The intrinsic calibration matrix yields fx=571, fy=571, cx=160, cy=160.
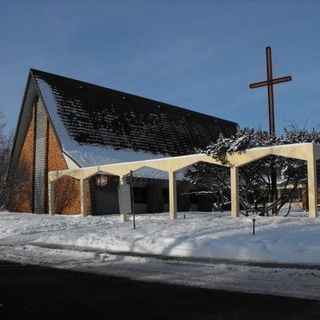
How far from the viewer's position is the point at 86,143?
3541 cm

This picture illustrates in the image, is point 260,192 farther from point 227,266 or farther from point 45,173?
point 45,173

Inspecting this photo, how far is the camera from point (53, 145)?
3638 cm

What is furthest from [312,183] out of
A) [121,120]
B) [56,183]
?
[121,120]

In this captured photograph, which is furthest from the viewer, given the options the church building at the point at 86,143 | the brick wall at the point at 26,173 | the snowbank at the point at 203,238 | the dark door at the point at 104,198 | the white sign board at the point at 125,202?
the brick wall at the point at 26,173

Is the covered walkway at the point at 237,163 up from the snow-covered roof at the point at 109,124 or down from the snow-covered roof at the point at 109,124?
down

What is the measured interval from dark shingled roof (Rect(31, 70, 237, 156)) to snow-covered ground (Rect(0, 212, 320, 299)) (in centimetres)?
1501

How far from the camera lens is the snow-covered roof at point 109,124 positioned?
35.2 metres

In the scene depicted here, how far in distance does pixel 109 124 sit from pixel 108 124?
111 mm

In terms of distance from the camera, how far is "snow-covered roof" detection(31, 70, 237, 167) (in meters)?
35.2

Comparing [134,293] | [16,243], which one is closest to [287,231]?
[134,293]

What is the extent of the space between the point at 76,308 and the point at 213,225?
37.5 feet

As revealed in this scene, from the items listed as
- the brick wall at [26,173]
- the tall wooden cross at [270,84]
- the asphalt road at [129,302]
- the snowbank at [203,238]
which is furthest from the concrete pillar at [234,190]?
the brick wall at [26,173]

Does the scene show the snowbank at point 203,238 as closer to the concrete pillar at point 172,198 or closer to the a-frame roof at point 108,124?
the concrete pillar at point 172,198

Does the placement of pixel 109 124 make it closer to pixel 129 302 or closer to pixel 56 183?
pixel 56 183
